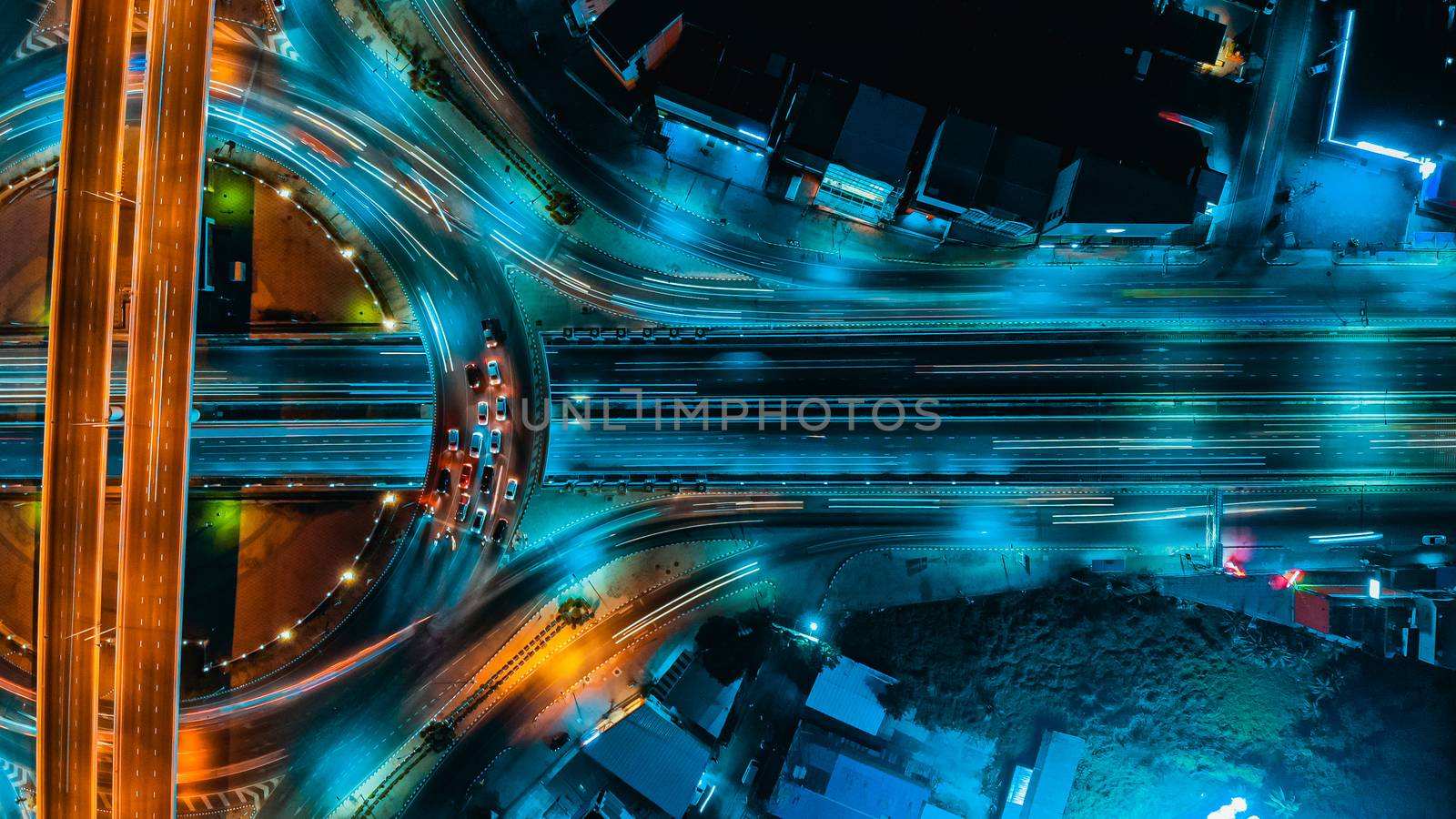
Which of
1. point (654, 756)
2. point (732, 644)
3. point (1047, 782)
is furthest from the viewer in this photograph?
point (732, 644)

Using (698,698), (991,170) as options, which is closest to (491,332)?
(698,698)

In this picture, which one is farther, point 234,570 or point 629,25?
point 234,570

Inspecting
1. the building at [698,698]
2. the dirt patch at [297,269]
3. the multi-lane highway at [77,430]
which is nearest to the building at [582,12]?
the dirt patch at [297,269]

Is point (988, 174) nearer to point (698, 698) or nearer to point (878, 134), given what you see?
point (878, 134)

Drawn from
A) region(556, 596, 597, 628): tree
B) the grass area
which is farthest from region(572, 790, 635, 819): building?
the grass area

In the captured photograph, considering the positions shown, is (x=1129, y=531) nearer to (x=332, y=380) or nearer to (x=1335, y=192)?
(x=1335, y=192)

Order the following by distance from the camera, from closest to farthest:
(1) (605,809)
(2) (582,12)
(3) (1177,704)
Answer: (1) (605,809) → (2) (582,12) → (3) (1177,704)

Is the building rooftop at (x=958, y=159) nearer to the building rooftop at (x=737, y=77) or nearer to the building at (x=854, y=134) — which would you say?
the building at (x=854, y=134)

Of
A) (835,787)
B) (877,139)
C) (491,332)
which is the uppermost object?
(877,139)

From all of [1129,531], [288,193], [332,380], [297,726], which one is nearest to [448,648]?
[297,726]
